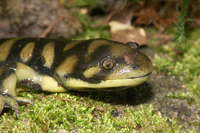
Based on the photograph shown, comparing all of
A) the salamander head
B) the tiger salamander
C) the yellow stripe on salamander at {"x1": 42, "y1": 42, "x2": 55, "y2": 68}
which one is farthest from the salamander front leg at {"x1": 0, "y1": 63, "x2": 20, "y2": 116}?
the salamander head

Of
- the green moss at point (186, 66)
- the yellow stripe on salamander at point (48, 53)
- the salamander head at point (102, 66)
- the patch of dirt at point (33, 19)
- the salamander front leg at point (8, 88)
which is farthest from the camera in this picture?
the patch of dirt at point (33, 19)

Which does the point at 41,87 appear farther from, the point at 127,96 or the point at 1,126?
the point at 127,96

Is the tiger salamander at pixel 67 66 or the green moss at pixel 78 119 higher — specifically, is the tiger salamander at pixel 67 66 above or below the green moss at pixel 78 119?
above

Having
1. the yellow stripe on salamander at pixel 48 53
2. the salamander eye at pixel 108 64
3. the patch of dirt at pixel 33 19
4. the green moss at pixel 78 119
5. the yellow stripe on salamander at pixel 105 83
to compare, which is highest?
the patch of dirt at pixel 33 19

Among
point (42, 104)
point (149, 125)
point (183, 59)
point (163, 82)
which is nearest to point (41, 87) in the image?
point (42, 104)

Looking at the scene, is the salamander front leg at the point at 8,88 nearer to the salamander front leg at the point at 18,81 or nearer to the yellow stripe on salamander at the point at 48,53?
the salamander front leg at the point at 18,81

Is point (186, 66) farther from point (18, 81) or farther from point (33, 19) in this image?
point (33, 19)

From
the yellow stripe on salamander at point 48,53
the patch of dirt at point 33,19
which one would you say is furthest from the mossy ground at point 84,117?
the patch of dirt at point 33,19

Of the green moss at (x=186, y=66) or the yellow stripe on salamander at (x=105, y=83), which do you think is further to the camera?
the green moss at (x=186, y=66)
